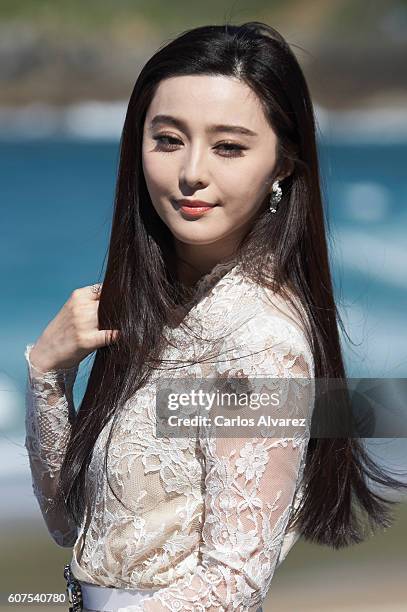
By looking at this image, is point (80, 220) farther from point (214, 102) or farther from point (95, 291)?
point (214, 102)

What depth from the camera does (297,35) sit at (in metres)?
3.32

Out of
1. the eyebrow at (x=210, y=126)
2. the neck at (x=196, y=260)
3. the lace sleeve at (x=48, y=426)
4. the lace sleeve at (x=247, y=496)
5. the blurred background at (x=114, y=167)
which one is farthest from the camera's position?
the blurred background at (x=114, y=167)

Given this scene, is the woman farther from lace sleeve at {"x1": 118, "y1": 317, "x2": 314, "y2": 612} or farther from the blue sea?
the blue sea

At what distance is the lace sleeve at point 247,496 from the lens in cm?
104

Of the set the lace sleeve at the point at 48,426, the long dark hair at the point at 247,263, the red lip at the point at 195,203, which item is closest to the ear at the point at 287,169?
the long dark hair at the point at 247,263

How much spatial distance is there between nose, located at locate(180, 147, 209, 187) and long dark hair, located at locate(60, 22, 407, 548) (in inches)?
4.0

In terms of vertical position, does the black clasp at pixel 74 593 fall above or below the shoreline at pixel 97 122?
below

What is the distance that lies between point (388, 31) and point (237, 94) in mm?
2313

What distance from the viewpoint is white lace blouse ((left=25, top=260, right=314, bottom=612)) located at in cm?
104

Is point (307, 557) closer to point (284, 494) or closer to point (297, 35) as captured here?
point (297, 35)

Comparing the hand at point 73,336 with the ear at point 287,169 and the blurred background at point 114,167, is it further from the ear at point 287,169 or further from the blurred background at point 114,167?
the blurred background at point 114,167

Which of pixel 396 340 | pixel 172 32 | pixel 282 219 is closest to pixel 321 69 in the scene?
pixel 172 32

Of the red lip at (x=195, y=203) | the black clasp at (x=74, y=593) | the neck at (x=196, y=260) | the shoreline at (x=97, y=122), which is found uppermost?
the shoreline at (x=97, y=122)

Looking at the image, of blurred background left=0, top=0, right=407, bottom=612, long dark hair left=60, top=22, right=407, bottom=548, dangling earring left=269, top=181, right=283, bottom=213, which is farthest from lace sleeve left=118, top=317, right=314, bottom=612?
blurred background left=0, top=0, right=407, bottom=612
